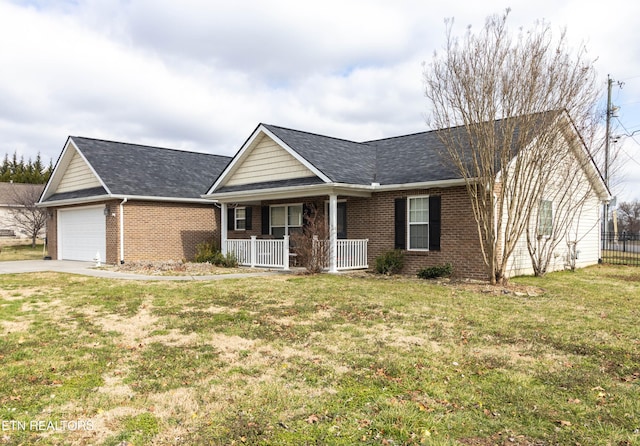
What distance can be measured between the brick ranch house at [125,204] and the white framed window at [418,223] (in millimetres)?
9973

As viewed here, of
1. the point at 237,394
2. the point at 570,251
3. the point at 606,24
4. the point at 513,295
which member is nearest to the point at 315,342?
the point at 237,394

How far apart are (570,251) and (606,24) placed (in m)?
8.84

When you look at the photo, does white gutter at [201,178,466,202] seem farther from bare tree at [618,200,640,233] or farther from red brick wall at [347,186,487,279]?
bare tree at [618,200,640,233]

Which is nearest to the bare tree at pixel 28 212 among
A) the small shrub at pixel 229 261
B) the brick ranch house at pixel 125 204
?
the brick ranch house at pixel 125 204

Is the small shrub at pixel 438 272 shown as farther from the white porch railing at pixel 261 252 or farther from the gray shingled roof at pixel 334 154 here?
the white porch railing at pixel 261 252

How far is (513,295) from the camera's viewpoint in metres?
10.8

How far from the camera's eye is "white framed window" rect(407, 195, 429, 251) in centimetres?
1455

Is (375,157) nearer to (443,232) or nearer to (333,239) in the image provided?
(333,239)

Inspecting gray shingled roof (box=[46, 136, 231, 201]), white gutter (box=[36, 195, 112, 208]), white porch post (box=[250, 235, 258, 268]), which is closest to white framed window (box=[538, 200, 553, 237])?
white porch post (box=[250, 235, 258, 268])

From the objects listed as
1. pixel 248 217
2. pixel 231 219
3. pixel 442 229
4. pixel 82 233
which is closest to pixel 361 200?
pixel 442 229

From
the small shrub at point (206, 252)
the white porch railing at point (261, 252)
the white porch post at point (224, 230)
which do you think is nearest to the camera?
the white porch railing at point (261, 252)

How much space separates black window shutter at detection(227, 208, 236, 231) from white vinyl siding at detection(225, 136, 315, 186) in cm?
203

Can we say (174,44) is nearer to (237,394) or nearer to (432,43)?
(432,43)

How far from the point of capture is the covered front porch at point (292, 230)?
1478cm
